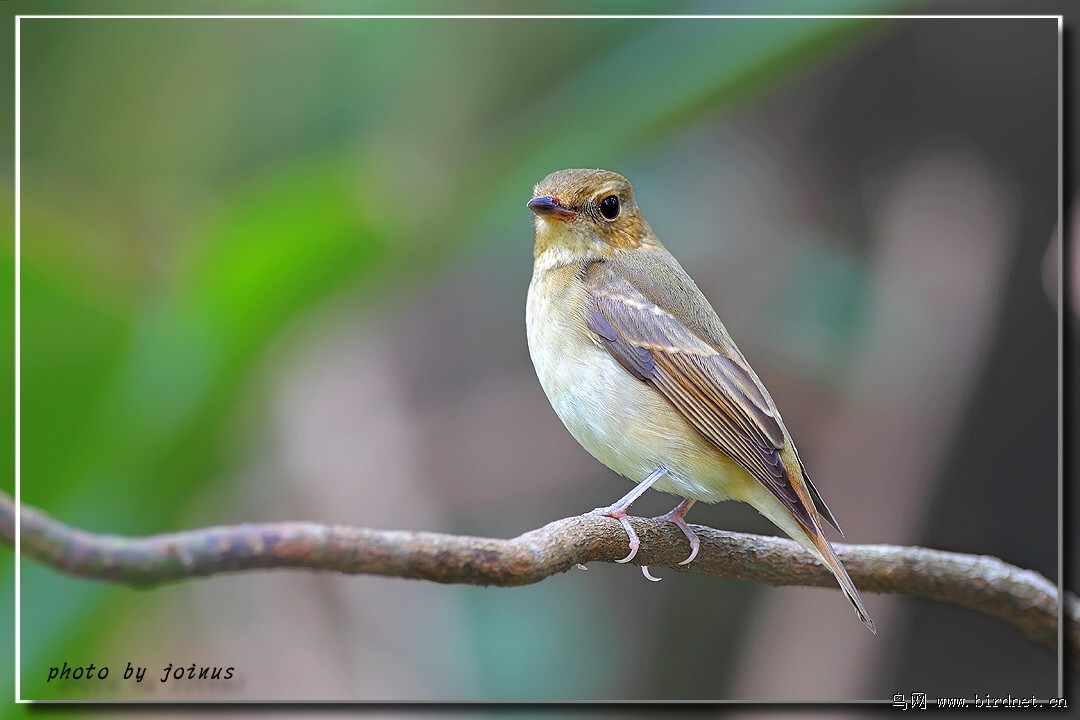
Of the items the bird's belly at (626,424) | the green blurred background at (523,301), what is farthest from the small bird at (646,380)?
the green blurred background at (523,301)

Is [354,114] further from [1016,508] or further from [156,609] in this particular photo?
[1016,508]

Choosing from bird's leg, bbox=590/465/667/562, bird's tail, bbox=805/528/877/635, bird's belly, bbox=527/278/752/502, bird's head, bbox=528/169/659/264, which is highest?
bird's head, bbox=528/169/659/264

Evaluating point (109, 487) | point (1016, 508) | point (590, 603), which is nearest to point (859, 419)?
point (1016, 508)

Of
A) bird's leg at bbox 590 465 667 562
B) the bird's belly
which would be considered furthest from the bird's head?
bird's leg at bbox 590 465 667 562

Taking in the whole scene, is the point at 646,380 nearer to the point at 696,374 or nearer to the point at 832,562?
the point at 696,374

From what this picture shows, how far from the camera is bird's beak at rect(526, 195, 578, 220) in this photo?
229 cm

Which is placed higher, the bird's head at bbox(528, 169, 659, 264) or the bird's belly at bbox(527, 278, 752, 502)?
the bird's head at bbox(528, 169, 659, 264)

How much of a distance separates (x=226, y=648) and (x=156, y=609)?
0.19 meters

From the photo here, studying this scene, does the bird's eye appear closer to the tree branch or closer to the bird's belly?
the bird's belly

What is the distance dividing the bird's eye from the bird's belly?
12.5 inches

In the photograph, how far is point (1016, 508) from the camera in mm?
2590

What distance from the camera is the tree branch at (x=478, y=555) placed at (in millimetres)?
1805

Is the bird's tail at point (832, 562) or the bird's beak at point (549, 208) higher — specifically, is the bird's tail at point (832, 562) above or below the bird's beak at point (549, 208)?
below

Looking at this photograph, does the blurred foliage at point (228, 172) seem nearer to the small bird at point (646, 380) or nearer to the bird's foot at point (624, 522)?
the small bird at point (646, 380)
